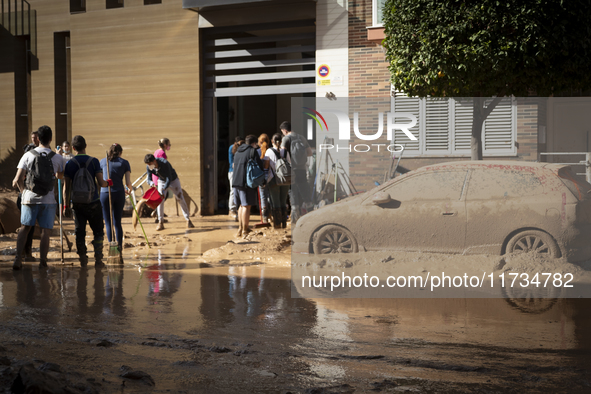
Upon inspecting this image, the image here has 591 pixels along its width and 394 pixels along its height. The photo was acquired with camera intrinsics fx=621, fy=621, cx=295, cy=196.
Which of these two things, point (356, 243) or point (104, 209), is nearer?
point (356, 243)

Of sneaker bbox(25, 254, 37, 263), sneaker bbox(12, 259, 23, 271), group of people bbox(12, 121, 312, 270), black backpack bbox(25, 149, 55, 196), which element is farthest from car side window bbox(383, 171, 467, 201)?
sneaker bbox(25, 254, 37, 263)

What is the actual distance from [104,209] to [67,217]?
6559mm

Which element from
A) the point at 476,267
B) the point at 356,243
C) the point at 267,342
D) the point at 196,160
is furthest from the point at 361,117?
the point at 196,160

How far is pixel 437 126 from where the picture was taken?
766 centimetres

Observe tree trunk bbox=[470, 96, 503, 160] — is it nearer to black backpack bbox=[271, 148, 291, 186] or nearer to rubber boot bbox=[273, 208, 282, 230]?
black backpack bbox=[271, 148, 291, 186]

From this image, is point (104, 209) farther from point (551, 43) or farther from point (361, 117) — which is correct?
point (551, 43)

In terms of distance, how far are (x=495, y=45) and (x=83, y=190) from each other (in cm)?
637

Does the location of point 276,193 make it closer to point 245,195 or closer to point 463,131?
point 245,195

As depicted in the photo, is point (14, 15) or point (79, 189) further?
point (14, 15)

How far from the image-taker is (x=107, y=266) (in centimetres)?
906

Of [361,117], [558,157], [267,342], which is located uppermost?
[361,117]

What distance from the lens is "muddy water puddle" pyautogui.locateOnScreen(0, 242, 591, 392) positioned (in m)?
4.28

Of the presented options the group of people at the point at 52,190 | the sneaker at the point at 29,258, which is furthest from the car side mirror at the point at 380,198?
the sneaker at the point at 29,258

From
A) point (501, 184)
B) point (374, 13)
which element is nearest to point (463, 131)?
point (501, 184)
